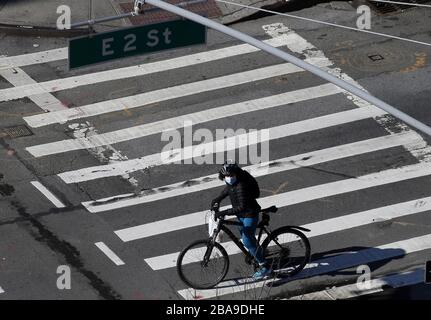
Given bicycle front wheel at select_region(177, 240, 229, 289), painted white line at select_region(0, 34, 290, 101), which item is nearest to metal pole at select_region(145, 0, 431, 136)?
bicycle front wheel at select_region(177, 240, 229, 289)

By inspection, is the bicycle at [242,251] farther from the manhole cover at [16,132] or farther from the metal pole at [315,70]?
the manhole cover at [16,132]

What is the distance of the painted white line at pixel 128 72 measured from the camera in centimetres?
2195

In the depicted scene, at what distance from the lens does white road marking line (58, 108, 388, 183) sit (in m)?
19.2

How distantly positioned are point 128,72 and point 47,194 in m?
4.81

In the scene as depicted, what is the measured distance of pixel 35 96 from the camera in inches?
856

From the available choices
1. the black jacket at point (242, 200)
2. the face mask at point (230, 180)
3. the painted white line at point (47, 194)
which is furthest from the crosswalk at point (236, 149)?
the face mask at point (230, 180)

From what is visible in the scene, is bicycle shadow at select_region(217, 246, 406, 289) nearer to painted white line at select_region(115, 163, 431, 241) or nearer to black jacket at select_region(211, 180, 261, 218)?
black jacket at select_region(211, 180, 261, 218)

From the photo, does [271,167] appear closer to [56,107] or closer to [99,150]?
[99,150]

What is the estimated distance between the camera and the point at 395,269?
16672 mm

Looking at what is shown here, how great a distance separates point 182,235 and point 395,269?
3.32 m

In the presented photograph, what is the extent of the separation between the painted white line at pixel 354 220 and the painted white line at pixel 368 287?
1.40 m

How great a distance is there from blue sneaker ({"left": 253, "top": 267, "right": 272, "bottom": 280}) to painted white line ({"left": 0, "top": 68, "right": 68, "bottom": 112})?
258 inches
